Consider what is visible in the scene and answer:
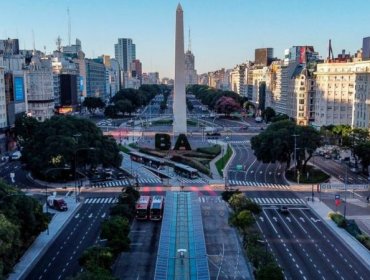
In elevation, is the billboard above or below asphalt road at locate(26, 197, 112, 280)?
above

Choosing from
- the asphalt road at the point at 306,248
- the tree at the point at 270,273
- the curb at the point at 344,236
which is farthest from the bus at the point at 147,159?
the tree at the point at 270,273

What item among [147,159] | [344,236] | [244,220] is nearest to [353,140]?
[147,159]

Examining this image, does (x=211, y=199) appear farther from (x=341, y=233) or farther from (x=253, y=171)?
(x=253, y=171)

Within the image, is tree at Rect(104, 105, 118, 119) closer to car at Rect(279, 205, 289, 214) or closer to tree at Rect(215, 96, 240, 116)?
tree at Rect(215, 96, 240, 116)

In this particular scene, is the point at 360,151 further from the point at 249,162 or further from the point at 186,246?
the point at 186,246

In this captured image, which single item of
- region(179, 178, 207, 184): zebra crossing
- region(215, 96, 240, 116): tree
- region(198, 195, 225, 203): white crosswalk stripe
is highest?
region(215, 96, 240, 116): tree

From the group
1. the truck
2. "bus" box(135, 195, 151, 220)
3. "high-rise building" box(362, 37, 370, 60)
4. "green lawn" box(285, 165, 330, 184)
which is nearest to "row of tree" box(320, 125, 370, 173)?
"green lawn" box(285, 165, 330, 184)

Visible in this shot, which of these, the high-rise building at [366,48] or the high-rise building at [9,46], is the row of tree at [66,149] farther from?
the high-rise building at [9,46]
